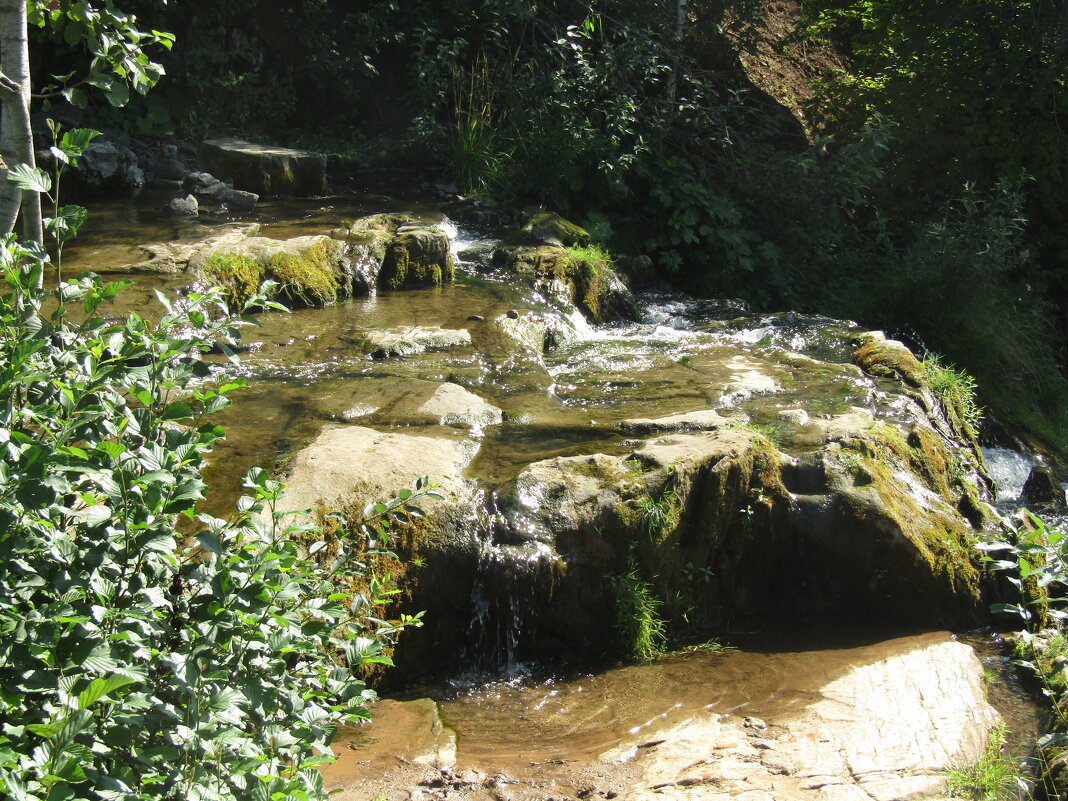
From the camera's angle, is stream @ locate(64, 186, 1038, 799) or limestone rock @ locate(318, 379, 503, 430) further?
limestone rock @ locate(318, 379, 503, 430)

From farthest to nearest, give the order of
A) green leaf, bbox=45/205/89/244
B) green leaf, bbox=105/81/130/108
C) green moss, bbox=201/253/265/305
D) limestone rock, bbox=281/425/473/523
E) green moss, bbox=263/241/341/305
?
green moss, bbox=263/241/341/305 < green moss, bbox=201/253/265/305 < limestone rock, bbox=281/425/473/523 < green leaf, bbox=105/81/130/108 < green leaf, bbox=45/205/89/244

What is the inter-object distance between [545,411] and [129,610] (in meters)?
3.46

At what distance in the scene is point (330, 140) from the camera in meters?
11.7

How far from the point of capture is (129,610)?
6.91ft

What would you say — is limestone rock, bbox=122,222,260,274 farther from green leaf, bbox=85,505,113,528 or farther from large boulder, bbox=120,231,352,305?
green leaf, bbox=85,505,113,528

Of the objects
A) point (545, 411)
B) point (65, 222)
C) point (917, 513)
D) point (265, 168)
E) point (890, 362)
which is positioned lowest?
point (917, 513)

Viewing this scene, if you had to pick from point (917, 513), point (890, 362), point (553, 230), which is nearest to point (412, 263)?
point (553, 230)

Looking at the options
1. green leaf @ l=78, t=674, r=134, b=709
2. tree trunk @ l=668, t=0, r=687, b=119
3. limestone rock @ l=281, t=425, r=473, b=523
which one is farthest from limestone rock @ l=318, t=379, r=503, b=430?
tree trunk @ l=668, t=0, r=687, b=119

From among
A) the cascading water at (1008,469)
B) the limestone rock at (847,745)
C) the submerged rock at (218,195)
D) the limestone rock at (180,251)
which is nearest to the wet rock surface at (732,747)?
the limestone rock at (847,745)

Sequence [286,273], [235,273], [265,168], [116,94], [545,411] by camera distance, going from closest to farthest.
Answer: [116,94] < [545,411] < [235,273] < [286,273] < [265,168]


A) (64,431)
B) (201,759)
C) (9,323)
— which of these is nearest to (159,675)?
(201,759)

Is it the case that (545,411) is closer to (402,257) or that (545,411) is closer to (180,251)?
(402,257)

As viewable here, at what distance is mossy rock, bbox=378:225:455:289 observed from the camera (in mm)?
7652

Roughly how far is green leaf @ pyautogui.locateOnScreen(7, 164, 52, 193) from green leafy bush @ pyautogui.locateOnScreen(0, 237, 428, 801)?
0.55 feet
